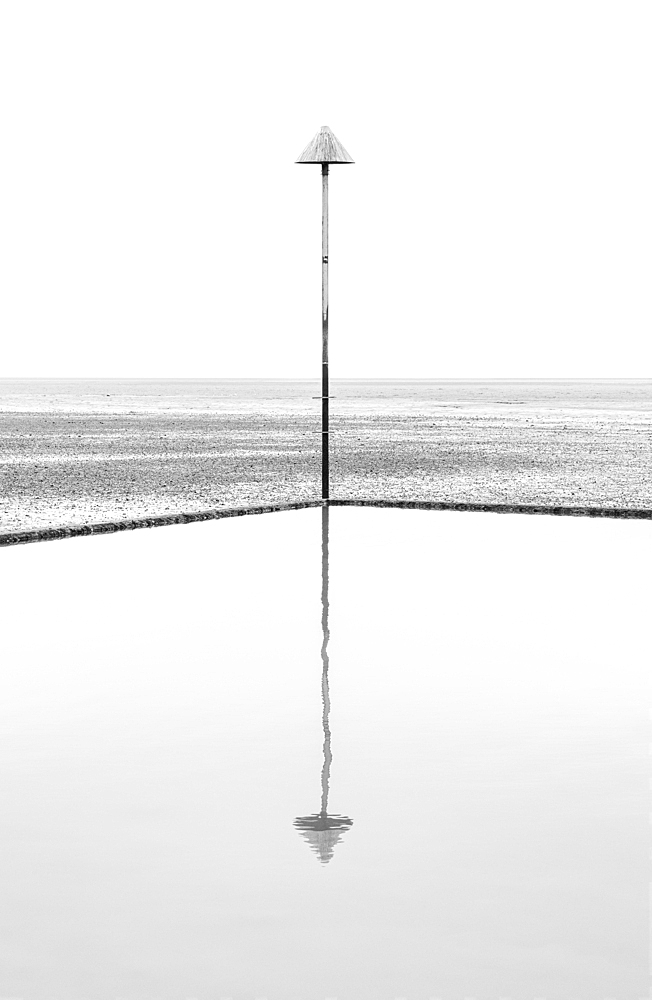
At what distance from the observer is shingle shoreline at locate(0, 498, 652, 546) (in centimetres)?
1327

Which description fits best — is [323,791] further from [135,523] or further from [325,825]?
[135,523]

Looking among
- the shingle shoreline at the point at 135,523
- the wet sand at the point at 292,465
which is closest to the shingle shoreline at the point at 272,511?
the shingle shoreline at the point at 135,523

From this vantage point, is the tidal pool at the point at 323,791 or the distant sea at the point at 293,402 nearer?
the tidal pool at the point at 323,791

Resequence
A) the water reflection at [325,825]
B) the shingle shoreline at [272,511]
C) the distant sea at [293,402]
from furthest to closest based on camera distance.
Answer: the distant sea at [293,402] < the shingle shoreline at [272,511] < the water reflection at [325,825]

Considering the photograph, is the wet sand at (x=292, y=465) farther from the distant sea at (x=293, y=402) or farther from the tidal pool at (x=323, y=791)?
the distant sea at (x=293, y=402)
